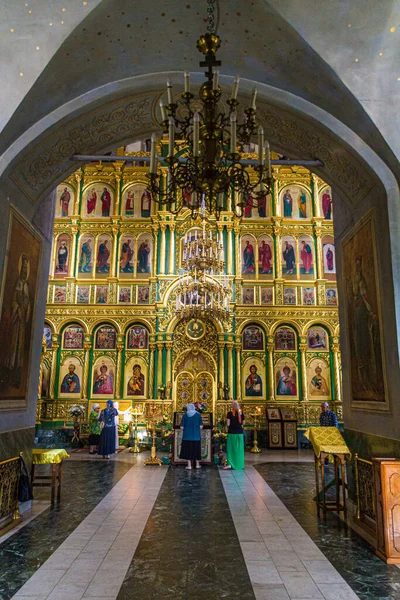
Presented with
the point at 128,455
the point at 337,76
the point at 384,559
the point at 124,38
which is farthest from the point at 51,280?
the point at 384,559

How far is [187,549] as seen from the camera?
189 inches

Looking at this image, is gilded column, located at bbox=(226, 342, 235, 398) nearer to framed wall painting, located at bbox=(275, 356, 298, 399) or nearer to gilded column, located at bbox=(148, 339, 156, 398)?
framed wall painting, located at bbox=(275, 356, 298, 399)

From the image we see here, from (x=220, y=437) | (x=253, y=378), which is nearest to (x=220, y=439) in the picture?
(x=220, y=437)

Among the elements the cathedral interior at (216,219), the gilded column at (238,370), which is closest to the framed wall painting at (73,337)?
the gilded column at (238,370)

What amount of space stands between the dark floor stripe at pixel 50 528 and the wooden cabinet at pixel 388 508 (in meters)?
3.42

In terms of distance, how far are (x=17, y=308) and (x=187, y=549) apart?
3873 millimetres

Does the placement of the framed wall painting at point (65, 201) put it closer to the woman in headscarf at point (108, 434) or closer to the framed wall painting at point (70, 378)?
the framed wall painting at point (70, 378)

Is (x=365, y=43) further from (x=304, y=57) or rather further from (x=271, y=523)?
(x=271, y=523)

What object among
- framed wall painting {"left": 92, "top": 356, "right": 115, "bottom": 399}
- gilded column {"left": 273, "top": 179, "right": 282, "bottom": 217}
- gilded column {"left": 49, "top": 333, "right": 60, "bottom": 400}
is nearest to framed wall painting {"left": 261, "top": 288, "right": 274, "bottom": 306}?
gilded column {"left": 273, "top": 179, "right": 282, "bottom": 217}

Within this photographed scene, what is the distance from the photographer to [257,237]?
17750mm

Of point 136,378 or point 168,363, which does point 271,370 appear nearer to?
point 168,363

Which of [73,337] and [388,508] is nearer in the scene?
[388,508]

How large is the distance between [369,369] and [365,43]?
12.9ft

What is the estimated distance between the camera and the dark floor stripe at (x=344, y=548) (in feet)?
12.7
